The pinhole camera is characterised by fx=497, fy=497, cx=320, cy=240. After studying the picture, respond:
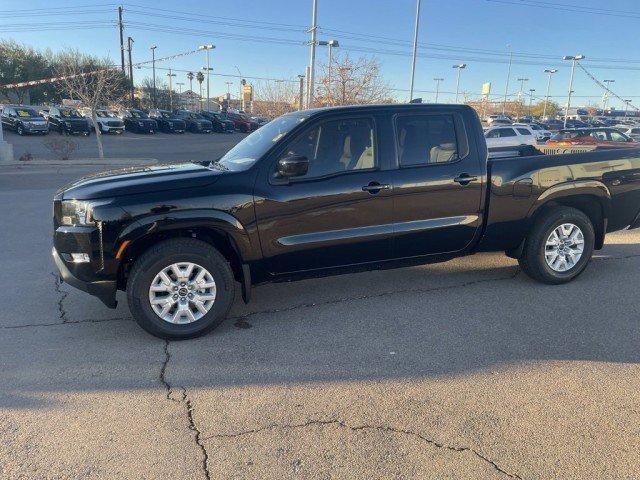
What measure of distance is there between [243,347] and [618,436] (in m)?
2.55

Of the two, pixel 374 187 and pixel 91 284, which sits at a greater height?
pixel 374 187

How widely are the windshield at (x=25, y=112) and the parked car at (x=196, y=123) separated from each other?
13.1 metres

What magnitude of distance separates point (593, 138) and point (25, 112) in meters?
31.7

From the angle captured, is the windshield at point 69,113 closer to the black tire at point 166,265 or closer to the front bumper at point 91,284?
the front bumper at point 91,284

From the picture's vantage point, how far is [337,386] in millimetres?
3324

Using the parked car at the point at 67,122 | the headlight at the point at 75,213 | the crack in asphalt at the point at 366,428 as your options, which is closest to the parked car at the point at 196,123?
the parked car at the point at 67,122

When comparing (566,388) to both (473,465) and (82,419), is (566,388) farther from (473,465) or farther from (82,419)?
(82,419)

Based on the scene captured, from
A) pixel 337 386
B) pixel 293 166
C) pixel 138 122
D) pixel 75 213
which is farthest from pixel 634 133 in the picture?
pixel 75 213

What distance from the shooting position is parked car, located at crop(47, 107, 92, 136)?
108 ft

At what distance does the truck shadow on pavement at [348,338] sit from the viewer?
11.4 feet

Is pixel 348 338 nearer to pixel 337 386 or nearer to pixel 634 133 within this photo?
pixel 337 386

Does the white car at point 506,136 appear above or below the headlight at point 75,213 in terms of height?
above

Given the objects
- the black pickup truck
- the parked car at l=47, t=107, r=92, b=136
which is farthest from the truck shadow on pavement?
the parked car at l=47, t=107, r=92, b=136

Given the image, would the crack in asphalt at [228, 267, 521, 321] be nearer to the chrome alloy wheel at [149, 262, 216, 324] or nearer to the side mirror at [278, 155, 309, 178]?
the chrome alloy wheel at [149, 262, 216, 324]
